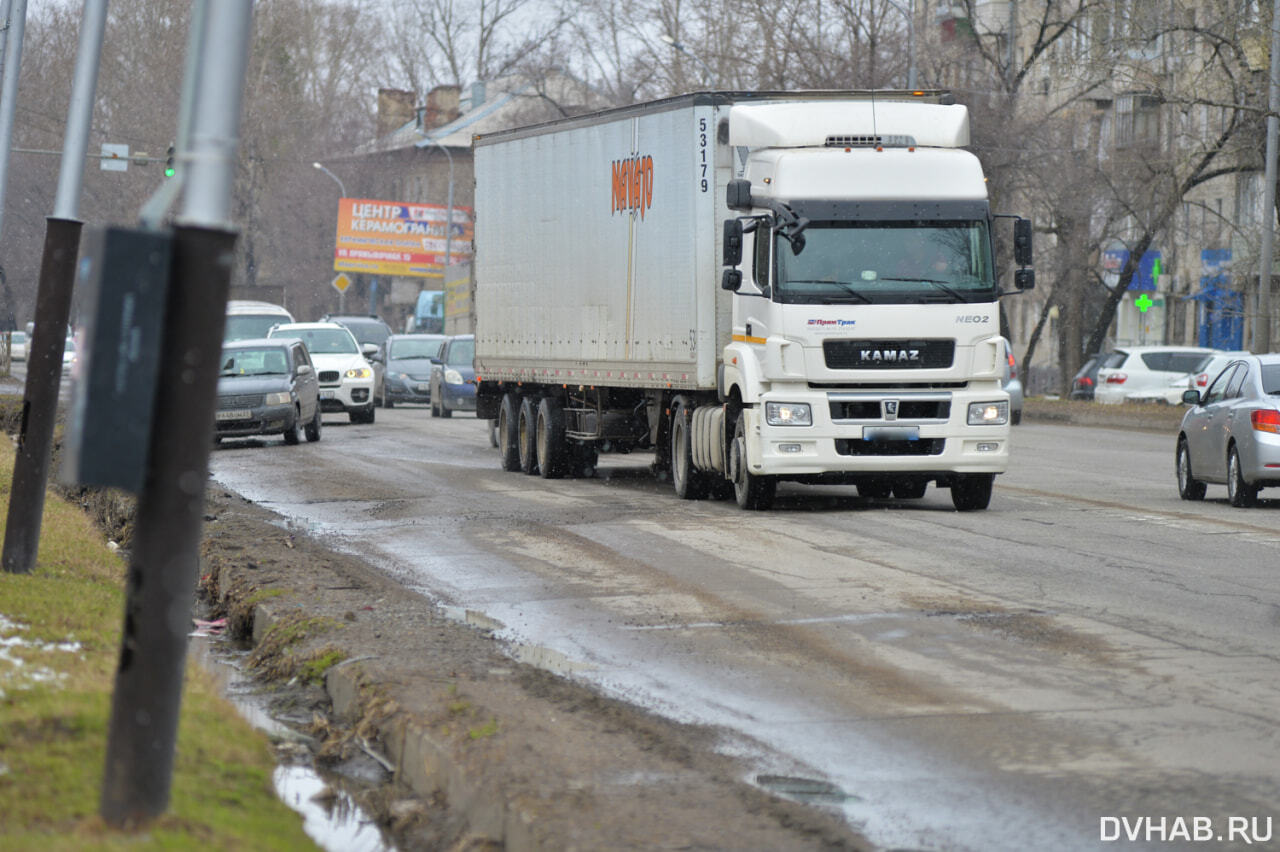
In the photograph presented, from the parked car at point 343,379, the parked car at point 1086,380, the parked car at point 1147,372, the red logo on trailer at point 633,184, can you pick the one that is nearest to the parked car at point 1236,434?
the red logo on trailer at point 633,184

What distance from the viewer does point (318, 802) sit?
632 cm

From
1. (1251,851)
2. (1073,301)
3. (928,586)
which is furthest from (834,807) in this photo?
(1073,301)

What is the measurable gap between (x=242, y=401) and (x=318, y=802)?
2060 cm

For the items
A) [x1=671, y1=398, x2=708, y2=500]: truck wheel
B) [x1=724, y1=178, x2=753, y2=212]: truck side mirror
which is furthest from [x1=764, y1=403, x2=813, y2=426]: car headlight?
[x1=671, y1=398, x2=708, y2=500]: truck wheel

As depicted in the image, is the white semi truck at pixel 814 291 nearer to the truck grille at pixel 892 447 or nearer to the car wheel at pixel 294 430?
the truck grille at pixel 892 447

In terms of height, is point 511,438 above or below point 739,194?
below

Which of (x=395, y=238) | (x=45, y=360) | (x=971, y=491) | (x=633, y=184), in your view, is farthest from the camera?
(x=395, y=238)

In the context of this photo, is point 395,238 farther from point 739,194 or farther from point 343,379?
point 739,194

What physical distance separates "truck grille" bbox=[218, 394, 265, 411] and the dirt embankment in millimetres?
16203

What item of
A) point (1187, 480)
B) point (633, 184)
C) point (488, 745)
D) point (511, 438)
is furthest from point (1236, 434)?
point (488, 745)

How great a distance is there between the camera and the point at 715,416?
16781 mm

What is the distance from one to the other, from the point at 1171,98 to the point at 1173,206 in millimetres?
5560

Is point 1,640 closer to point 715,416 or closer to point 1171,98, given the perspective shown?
point 715,416

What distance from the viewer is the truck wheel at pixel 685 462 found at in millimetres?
17609
